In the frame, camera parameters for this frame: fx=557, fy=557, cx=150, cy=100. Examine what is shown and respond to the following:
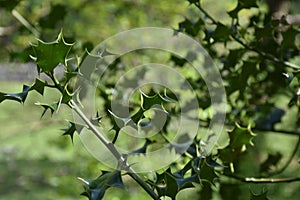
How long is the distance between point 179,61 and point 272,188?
16.4 inches

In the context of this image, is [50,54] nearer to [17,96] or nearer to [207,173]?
[17,96]

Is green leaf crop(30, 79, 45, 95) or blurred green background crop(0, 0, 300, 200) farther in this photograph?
blurred green background crop(0, 0, 300, 200)

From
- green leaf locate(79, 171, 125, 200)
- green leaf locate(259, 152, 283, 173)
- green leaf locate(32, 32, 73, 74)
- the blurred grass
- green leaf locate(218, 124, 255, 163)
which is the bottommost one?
the blurred grass

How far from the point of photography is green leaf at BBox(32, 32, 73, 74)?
1.98 ft

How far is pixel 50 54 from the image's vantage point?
0.61 metres

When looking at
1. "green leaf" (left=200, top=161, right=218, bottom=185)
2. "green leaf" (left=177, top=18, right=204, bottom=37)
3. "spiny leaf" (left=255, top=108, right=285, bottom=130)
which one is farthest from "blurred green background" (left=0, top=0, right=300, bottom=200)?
"green leaf" (left=200, top=161, right=218, bottom=185)

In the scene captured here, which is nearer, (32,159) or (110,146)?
(110,146)

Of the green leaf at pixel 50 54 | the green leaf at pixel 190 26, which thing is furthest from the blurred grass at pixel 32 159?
the green leaf at pixel 50 54

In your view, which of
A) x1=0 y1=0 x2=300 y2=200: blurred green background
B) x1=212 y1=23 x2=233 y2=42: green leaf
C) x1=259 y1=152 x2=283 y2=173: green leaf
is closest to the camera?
x1=212 y1=23 x2=233 y2=42: green leaf

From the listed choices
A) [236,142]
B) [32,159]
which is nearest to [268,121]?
[236,142]

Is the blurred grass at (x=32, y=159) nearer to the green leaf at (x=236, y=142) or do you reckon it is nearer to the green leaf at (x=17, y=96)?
the green leaf at (x=236, y=142)

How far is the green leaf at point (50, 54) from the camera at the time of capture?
1.98ft

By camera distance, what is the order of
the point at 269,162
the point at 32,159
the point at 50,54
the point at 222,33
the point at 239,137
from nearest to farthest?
the point at 50,54
the point at 239,137
the point at 222,33
the point at 269,162
the point at 32,159

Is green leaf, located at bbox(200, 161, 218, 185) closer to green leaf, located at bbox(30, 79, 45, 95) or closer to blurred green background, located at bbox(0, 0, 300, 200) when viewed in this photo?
green leaf, located at bbox(30, 79, 45, 95)
